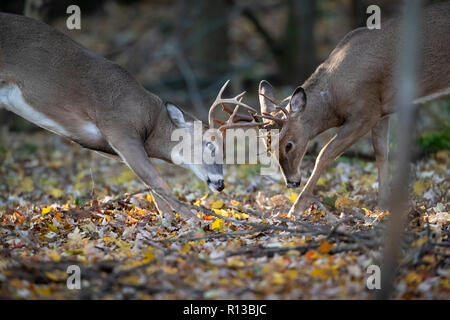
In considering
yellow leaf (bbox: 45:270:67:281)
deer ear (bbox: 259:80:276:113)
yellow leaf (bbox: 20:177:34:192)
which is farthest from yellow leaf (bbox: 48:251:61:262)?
yellow leaf (bbox: 20:177:34:192)

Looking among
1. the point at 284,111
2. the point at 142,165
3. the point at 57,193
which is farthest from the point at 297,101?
the point at 57,193

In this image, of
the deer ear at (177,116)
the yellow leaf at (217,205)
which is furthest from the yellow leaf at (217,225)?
the deer ear at (177,116)

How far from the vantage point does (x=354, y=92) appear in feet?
26.8

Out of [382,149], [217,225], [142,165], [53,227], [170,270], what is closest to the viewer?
[170,270]

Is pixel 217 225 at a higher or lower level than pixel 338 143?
lower

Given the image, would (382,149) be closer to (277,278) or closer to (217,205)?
(217,205)

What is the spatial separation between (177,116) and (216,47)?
10007mm

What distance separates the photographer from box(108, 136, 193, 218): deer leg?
7547 millimetres

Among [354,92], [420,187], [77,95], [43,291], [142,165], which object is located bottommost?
[43,291]

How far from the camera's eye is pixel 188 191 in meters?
9.28

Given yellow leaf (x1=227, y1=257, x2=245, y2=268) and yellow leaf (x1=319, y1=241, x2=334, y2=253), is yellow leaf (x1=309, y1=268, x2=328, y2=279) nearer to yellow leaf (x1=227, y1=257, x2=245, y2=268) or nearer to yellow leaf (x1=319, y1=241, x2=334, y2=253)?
yellow leaf (x1=319, y1=241, x2=334, y2=253)

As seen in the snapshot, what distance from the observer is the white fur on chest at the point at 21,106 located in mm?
7688

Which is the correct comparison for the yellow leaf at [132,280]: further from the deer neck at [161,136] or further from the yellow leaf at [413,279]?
the deer neck at [161,136]
